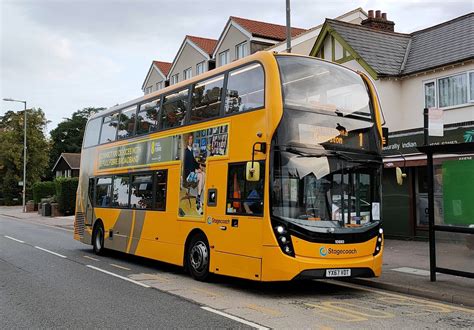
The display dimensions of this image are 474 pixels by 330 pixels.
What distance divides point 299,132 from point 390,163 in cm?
866

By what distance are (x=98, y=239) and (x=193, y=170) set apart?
598cm

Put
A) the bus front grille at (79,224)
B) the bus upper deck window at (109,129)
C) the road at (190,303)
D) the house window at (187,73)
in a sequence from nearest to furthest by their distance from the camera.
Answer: the road at (190,303)
the bus upper deck window at (109,129)
the bus front grille at (79,224)
the house window at (187,73)

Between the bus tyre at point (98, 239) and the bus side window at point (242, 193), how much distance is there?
6.79 metres

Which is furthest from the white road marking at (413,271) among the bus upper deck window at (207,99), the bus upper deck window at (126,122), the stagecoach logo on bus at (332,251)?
the bus upper deck window at (126,122)

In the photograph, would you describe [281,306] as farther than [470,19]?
No

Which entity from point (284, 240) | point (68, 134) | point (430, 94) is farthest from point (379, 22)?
point (68, 134)

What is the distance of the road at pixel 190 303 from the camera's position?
6.54 metres

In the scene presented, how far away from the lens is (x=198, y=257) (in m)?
9.66

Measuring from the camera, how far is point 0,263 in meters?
12.5

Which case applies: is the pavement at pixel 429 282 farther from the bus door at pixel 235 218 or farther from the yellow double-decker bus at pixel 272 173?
the bus door at pixel 235 218

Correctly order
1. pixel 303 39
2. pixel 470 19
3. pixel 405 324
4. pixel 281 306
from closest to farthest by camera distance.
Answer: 1. pixel 405 324
2. pixel 281 306
3. pixel 470 19
4. pixel 303 39

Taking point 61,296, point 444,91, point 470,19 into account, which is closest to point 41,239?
point 61,296

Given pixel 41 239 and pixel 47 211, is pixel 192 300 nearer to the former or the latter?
pixel 41 239

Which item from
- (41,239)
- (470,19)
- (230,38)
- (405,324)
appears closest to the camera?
(405,324)
